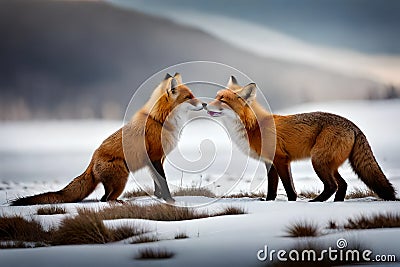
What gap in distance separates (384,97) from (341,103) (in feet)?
0.75

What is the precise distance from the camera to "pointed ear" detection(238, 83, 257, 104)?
3646mm

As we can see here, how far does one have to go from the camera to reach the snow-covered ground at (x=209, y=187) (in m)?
3.08

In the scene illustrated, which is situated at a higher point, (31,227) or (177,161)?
(177,161)

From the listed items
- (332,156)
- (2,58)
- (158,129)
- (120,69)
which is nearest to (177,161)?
(158,129)

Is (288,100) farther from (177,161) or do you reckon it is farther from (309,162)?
(177,161)

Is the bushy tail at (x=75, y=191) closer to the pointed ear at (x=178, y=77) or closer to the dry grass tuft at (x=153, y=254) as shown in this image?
the pointed ear at (x=178, y=77)

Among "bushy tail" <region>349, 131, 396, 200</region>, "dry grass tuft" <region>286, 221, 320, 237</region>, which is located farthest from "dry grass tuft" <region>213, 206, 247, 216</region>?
"bushy tail" <region>349, 131, 396, 200</region>

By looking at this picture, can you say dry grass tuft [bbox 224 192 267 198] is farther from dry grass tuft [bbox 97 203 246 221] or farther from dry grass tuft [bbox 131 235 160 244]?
dry grass tuft [bbox 131 235 160 244]

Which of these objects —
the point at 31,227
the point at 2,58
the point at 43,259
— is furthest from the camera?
the point at 2,58

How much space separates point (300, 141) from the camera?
3.85 meters

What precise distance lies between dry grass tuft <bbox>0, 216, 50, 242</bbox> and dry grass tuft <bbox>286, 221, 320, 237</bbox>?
1120mm

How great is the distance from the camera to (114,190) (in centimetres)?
387

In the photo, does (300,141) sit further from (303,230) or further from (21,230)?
(21,230)

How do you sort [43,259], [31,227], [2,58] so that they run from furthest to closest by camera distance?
[2,58] → [31,227] → [43,259]
